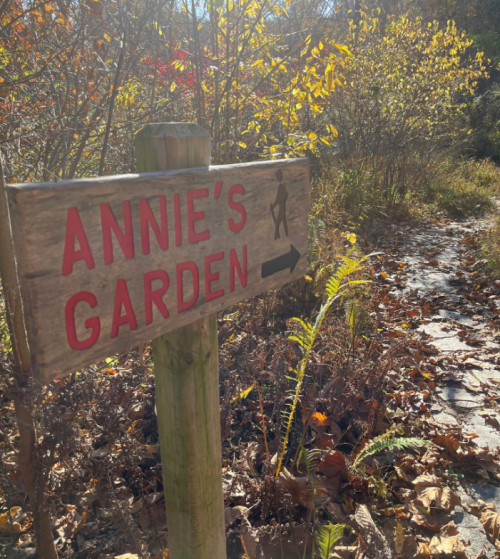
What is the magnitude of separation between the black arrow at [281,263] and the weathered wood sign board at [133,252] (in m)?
0.01

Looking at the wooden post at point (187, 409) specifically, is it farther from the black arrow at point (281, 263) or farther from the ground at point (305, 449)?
the ground at point (305, 449)

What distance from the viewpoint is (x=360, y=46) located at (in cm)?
784

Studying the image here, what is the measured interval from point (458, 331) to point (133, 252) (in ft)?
12.3

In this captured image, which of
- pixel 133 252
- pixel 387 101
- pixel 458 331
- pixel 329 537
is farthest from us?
pixel 387 101

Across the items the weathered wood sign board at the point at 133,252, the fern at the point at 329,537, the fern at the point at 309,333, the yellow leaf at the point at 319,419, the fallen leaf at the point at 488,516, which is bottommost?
the fallen leaf at the point at 488,516

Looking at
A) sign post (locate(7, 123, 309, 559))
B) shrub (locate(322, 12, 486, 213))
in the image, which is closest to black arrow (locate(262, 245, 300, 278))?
sign post (locate(7, 123, 309, 559))

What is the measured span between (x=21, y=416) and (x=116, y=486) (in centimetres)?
90

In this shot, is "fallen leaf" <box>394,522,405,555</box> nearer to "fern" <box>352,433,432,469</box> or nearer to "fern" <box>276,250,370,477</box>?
"fern" <box>352,433,432,469</box>

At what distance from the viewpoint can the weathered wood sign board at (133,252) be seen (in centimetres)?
73

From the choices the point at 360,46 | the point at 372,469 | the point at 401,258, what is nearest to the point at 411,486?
the point at 372,469

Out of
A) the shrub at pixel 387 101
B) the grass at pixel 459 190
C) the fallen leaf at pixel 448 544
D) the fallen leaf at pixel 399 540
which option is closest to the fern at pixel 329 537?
the fallen leaf at pixel 399 540

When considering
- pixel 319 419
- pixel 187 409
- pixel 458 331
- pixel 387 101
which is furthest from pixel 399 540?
pixel 387 101

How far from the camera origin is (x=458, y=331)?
12.9 feet

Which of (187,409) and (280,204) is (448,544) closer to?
(187,409)
